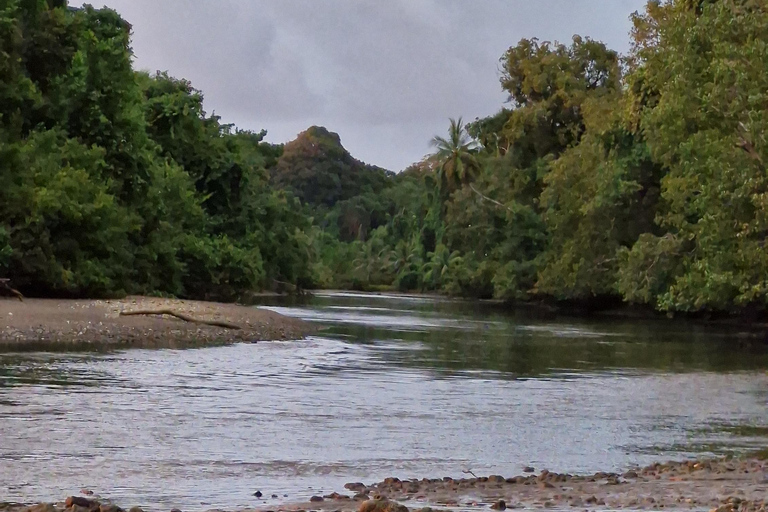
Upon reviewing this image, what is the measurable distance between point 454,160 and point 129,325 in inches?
2422

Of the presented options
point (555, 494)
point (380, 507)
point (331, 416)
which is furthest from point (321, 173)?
point (380, 507)

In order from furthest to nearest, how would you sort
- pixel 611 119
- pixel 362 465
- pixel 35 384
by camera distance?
1. pixel 611 119
2. pixel 35 384
3. pixel 362 465

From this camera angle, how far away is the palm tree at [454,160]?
286ft

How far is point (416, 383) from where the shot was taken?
68.9ft

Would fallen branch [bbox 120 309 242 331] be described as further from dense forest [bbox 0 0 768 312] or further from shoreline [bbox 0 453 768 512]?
shoreline [bbox 0 453 768 512]

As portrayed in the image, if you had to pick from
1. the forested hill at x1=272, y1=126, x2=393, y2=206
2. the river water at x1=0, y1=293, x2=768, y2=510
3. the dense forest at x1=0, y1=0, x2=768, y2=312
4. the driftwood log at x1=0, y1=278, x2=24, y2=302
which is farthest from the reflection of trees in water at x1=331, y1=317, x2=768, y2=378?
the forested hill at x1=272, y1=126, x2=393, y2=206

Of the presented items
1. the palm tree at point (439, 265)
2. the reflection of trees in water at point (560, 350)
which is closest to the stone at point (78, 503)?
the reflection of trees in water at point (560, 350)

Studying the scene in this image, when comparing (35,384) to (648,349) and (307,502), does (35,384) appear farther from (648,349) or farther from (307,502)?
(648,349)

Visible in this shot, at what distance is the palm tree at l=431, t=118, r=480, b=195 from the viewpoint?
8706cm

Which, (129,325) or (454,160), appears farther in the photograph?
(454,160)

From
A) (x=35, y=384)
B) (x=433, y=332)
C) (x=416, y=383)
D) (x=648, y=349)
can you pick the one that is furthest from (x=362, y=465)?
(x=433, y=332)

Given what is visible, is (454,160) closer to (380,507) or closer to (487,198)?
(487,198)

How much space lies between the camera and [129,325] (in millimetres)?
28047

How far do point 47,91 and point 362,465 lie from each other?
89.2 feet
